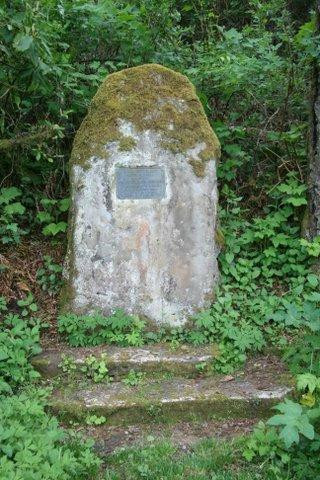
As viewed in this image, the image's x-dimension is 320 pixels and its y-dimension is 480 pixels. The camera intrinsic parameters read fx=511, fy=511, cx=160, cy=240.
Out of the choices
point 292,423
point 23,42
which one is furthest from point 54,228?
point 292,423

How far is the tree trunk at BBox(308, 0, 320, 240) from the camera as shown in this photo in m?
5.03

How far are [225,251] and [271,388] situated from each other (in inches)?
67.1

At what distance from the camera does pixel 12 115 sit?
221 inches

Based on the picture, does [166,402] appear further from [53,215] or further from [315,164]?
[315,164]

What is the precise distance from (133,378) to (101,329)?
631 mm

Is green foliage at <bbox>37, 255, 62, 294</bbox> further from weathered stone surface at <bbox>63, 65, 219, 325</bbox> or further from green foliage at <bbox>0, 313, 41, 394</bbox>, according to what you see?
green foliage at <bbox>0, 313, 41, 394</bbox>

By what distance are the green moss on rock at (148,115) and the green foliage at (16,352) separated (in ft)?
5.20

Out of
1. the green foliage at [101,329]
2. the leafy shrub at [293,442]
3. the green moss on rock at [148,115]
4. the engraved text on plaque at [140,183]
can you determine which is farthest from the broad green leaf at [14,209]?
the leafy shrub at [293,442]

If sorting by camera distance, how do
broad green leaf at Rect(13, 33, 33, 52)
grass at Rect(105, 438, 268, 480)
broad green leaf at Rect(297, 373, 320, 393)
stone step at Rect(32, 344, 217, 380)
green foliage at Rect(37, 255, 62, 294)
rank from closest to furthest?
1. broad green leaf at Rect(297, 373, 320, 393)
2. grass at Rect(105, 438, 268, 480)
3. broad green leaf at Rect(13, 33, 33, 52)
4. stone step at Rect(32, 344, 217, 380)
5. green foliage at Rect(37, 255, 62, 294)

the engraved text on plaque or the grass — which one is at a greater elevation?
the engraved text on plaque

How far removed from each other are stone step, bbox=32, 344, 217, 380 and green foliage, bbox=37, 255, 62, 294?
802 millimetres

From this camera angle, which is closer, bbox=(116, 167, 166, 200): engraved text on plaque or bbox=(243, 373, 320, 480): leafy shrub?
bbox=(243, 373, 320, 480): leafy shrub

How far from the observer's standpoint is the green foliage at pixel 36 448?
8.94ft

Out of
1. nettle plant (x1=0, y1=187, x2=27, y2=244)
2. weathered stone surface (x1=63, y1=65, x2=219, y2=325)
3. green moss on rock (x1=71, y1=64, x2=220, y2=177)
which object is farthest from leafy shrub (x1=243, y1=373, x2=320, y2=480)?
nettle plant (x1=0, y1=187, x2=27, y2=244)
